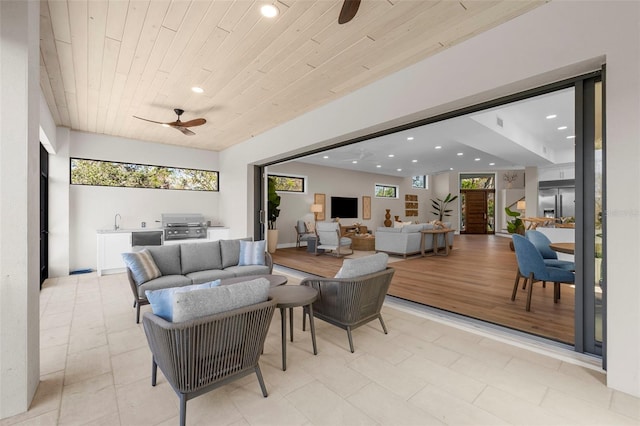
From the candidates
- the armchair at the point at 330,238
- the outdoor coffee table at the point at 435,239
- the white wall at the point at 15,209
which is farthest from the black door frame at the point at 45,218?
the outdoor coffee table at the point at 435,239

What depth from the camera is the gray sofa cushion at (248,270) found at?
3.92 m

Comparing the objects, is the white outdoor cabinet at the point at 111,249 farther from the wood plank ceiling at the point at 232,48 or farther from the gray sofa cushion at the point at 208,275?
the gray sofa cushion at the point at 208,275

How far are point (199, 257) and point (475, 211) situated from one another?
13.8 metres

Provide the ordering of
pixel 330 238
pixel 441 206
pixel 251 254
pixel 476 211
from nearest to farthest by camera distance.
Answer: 1. pixel 251 254
2. pixel 330 238
3. pixel 476 211
4. pixel 441 206

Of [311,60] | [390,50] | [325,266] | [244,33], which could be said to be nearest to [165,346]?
[244,33]

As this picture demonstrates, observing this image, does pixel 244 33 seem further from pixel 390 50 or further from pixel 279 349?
pixel 279 349

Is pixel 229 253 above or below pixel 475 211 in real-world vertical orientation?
below

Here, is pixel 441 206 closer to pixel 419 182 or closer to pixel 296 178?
pixel 419 182

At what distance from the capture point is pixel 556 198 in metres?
9.05

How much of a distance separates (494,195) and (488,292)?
454 inches

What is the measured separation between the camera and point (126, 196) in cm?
627

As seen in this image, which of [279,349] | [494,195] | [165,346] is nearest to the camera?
→ [165,346]

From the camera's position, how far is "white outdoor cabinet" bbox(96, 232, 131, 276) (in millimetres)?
5473

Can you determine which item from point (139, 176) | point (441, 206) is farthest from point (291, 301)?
point (441, 206)
